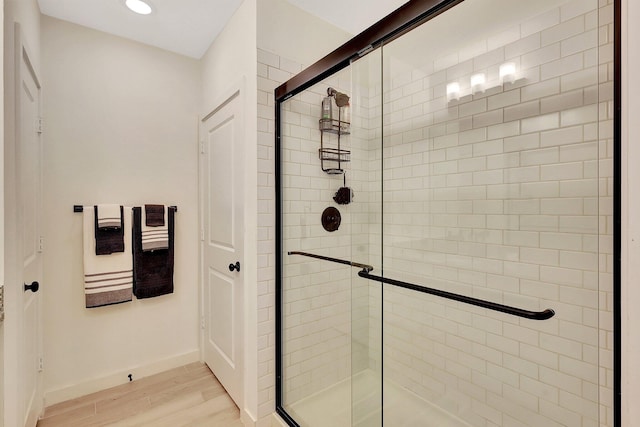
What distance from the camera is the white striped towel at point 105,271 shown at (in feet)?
6.72

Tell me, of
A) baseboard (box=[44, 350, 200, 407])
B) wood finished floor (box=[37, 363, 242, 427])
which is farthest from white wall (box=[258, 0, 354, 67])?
baseboard (box=[44, 350, 200, 407])

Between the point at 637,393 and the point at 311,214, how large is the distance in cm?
154

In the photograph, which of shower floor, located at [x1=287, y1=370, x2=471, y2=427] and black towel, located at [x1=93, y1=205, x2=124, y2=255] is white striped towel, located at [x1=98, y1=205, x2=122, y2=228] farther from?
shower floor, located at [x1=287, y1=370, x2=471, y2=427]

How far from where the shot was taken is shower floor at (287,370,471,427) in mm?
1592

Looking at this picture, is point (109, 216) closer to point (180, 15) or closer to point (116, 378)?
point (116, 378)

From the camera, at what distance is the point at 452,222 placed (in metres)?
1.66

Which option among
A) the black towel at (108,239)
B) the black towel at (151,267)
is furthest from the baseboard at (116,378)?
the black towel at (108,239)

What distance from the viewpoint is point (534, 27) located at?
1347 mm

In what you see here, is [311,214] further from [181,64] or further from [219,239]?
[181,64]

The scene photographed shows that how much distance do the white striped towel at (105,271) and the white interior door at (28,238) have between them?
241mm

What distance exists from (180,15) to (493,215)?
2.28 meters

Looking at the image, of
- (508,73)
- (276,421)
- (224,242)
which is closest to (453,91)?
(508,73)

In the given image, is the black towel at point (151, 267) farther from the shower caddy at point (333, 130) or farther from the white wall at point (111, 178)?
the shower caddy at point (333, 130)

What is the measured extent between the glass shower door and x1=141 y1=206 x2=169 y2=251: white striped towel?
1.66m
